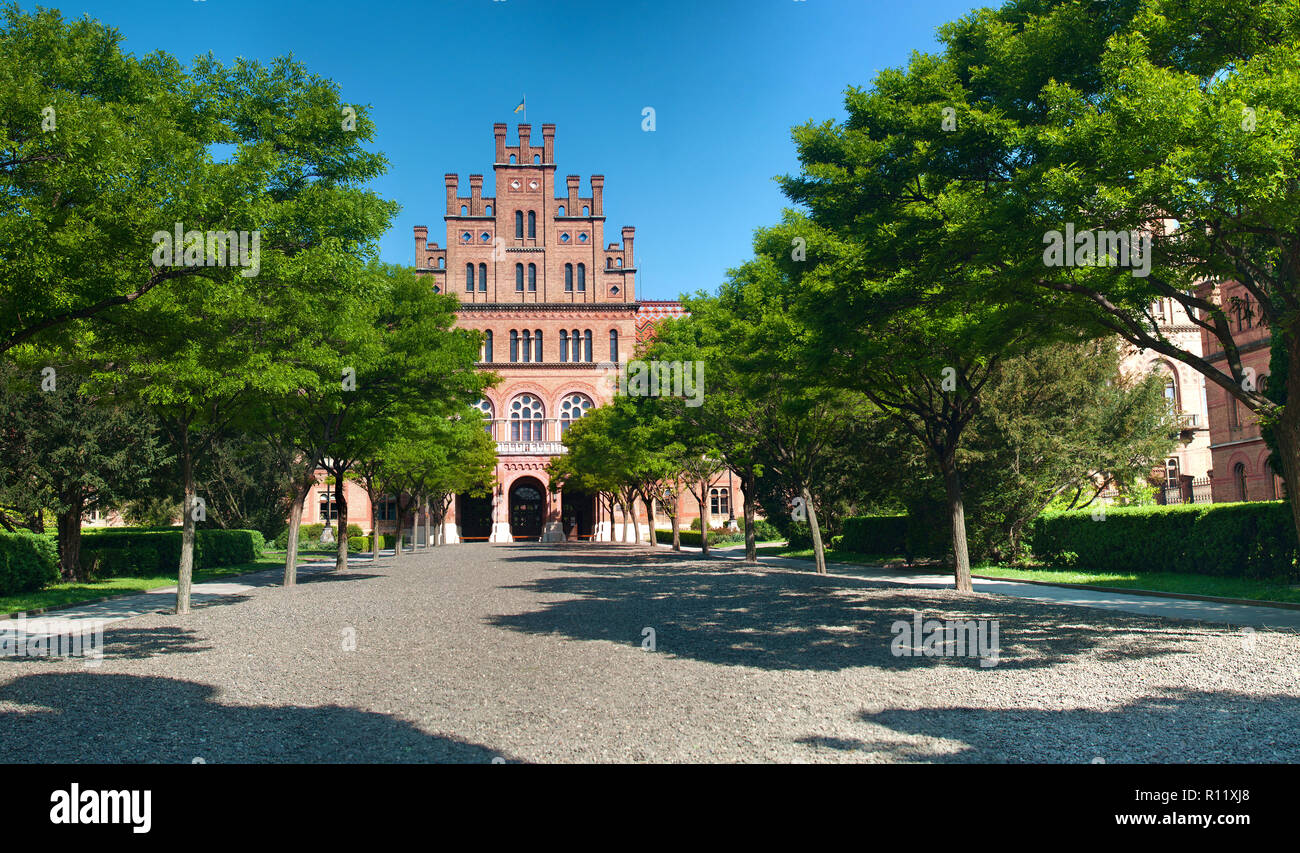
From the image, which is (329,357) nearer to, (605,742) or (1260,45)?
(605,742)

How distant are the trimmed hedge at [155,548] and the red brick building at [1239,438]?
36.3m

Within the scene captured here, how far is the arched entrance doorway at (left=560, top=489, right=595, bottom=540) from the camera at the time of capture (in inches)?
2741

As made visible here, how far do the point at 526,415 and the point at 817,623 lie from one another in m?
55.0

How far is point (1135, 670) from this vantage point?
872 centimetres

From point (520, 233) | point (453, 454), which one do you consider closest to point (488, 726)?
point (453, 454)

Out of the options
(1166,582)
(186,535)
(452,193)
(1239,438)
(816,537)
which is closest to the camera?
(186,535)

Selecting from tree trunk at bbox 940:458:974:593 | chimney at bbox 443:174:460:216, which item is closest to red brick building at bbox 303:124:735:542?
chimney at bbox 443:174:460:216

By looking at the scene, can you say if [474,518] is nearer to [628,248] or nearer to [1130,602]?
[628,248]

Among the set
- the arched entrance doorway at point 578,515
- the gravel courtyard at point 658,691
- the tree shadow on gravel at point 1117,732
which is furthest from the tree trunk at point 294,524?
the arched entrance doorway at point 578,515

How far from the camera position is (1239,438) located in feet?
102

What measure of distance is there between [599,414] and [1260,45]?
39569mm

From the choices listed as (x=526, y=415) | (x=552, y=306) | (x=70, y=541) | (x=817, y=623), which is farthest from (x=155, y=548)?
(x=526, y=415)

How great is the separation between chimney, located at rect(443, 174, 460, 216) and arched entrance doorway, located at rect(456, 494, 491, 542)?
76.1 feet
